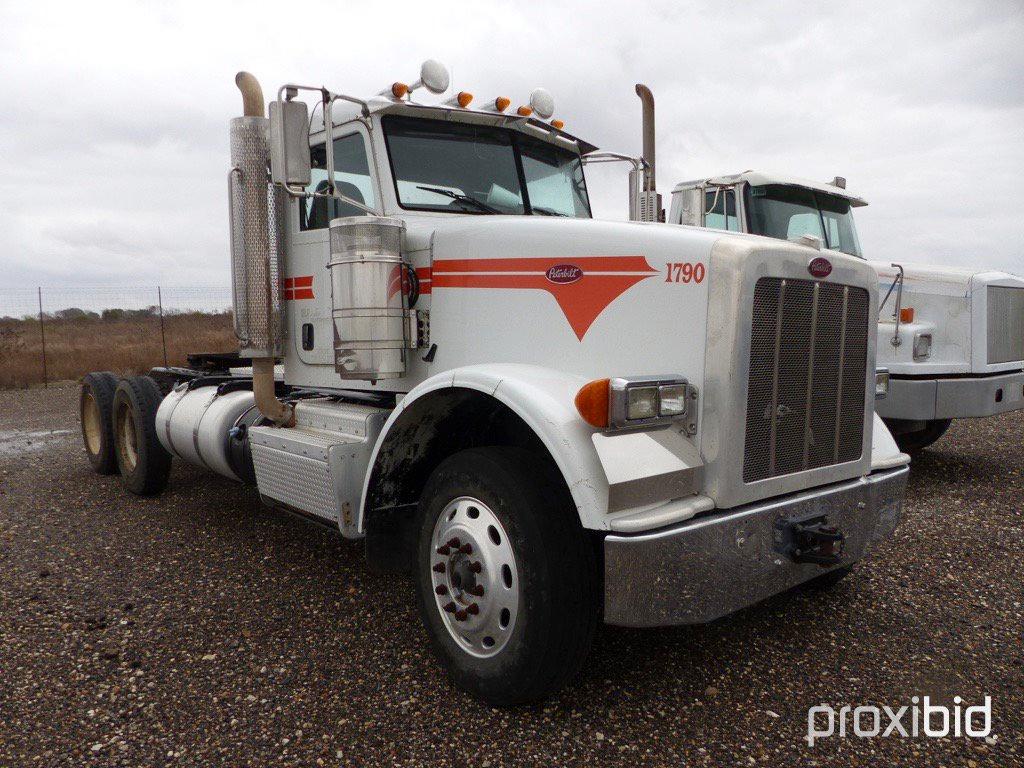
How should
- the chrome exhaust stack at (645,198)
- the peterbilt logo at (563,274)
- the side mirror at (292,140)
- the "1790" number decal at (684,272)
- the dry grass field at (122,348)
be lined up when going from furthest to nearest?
the dry grass field at (122,348) < the chrome exhaust stack at (645,198) < the side mirror at (292,140) < the peterbilt logo at (563,274) < the "1790" number decal at (684,272)

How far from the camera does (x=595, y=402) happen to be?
2.65 metres

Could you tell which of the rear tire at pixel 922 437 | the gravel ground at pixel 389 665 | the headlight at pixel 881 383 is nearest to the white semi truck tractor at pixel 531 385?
the headlight at pixel 881 383

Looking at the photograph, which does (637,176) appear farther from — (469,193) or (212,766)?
(212,766)

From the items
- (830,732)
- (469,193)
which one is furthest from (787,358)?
(469,193)

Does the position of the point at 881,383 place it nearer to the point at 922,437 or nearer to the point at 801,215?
the point at 801,215

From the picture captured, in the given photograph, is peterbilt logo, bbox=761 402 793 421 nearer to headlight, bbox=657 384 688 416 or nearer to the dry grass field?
headlight, bbox=657 384 688 416

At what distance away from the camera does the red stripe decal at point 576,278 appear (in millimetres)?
3072

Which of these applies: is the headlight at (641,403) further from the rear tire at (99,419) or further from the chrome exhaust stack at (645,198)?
the rear tire at (99,419)

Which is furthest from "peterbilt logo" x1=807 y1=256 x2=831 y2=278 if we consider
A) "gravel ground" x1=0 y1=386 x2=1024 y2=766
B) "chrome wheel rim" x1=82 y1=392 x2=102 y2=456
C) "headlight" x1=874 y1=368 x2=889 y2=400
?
"chrome wheel rim" x1=82 y1=392 x2=102 y2=456

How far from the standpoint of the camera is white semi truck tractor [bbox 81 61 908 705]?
8.98ft

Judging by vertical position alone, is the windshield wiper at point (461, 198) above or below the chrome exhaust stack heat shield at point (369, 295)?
above

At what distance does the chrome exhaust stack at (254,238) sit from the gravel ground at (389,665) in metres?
1.21

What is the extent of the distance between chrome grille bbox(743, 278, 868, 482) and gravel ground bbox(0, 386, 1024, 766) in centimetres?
94

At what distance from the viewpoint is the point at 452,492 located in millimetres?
3094
